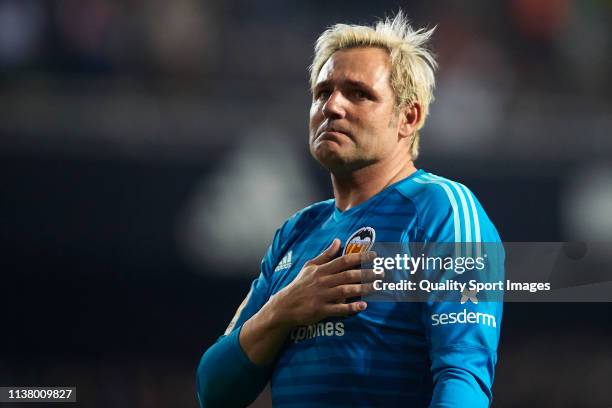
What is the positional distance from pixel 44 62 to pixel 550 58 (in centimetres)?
552

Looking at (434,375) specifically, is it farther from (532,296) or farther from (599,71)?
(599,71)

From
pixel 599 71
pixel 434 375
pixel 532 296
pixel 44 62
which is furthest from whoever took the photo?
pixel 599 71

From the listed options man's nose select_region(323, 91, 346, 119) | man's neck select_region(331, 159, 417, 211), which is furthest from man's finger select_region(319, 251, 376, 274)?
man's nose select_region(323, 91, 346, 119)

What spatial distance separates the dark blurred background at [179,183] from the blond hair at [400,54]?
493cm

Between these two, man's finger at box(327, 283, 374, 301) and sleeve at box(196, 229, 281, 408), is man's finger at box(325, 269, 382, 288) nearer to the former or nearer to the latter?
man's finger at box(327, 283, 374, 301)

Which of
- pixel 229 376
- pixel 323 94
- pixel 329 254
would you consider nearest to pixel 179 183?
pixel 323 94

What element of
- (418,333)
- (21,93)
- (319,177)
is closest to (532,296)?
(418,333)

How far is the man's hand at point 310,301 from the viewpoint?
2.66m

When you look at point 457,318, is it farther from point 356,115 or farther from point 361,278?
point 356,115

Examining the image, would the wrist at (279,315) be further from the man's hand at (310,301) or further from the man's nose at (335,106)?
the man's nose at (335,106)

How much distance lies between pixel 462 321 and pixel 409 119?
933mm

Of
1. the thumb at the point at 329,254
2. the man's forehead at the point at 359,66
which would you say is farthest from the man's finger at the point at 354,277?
the man's forehead at the point at 359,66

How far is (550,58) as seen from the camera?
10484mm

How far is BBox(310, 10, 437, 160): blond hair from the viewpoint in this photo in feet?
10.5
